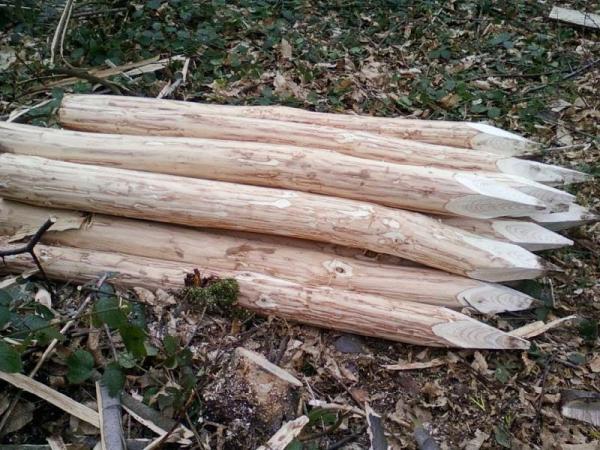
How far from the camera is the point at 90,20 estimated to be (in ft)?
17.9

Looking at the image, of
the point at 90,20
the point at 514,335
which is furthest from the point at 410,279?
the point at 90,20

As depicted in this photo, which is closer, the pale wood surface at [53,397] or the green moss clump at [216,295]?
the pale wood surface at [53,397]

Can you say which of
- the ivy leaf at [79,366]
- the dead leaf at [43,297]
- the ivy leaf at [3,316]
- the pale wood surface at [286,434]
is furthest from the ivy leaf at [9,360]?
the pale wood surface at [286,434]

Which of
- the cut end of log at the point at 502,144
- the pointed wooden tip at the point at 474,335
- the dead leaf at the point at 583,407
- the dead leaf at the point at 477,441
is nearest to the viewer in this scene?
the dead leaf at the point at 477,441

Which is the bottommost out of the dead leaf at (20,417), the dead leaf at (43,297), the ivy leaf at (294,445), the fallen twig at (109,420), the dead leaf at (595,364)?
the dead leaf at (20,417)

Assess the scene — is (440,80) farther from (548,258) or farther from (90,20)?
(90,20)

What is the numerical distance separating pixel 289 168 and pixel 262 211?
0.96 ft

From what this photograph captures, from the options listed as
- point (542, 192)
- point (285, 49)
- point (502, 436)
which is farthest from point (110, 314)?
point (285, 49)

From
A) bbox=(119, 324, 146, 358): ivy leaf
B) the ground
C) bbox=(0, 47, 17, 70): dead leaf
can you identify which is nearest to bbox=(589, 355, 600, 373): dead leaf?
the ground

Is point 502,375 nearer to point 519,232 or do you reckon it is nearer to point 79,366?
point 519,232

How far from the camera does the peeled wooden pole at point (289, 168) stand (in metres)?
2.85

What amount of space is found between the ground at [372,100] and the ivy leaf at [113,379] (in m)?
0.13

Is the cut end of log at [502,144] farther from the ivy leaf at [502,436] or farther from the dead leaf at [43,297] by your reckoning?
the dead leaf at [43,297]

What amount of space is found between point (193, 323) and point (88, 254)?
74 cm
